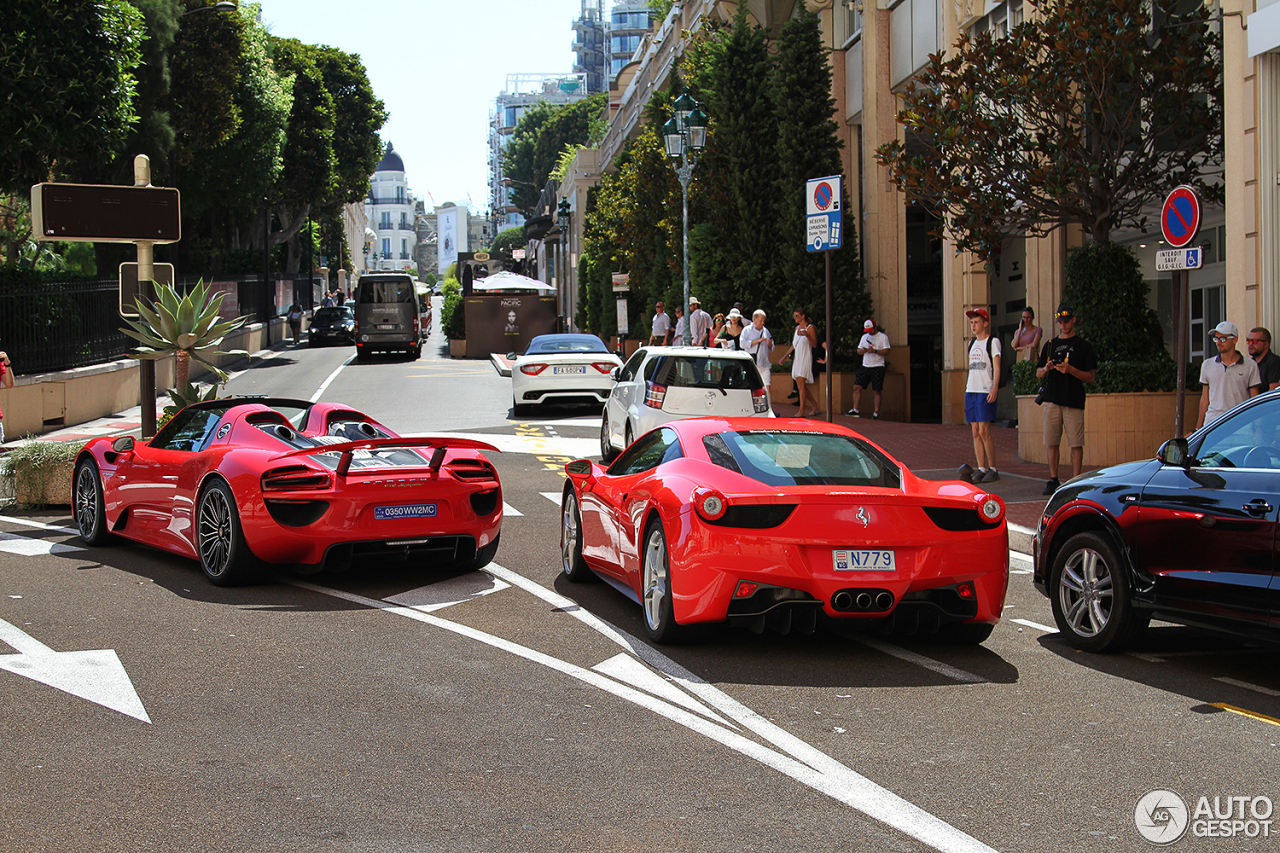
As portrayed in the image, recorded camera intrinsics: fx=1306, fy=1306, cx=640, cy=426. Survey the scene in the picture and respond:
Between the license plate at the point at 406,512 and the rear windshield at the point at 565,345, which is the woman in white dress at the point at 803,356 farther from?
the license plate at the point at 406,512

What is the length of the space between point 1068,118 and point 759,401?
4915 millimetres

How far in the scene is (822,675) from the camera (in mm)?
6484

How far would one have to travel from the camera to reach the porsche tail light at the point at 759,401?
15.8 metres

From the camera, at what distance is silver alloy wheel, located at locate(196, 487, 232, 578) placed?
875 centimetres

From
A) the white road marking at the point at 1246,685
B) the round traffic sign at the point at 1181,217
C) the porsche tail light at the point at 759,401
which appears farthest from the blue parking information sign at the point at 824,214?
the white road marking at the point at 1246,685

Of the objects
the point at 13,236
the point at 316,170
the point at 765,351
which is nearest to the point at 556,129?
the point at 316,170

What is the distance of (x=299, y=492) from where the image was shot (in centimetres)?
847

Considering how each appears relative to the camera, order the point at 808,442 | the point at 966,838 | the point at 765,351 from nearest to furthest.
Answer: the point at 966,838, the point at 808,442, the point at 765,351

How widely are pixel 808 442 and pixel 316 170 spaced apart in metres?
52.8

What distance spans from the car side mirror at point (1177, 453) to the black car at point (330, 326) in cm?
5077

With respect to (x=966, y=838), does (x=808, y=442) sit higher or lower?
higher

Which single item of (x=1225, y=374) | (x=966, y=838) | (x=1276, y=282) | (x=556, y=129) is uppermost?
(x=556, y=129)

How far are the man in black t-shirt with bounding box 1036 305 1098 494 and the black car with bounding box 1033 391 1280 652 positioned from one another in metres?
5.63

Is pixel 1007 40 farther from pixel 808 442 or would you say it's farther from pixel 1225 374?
pixel 808 442
